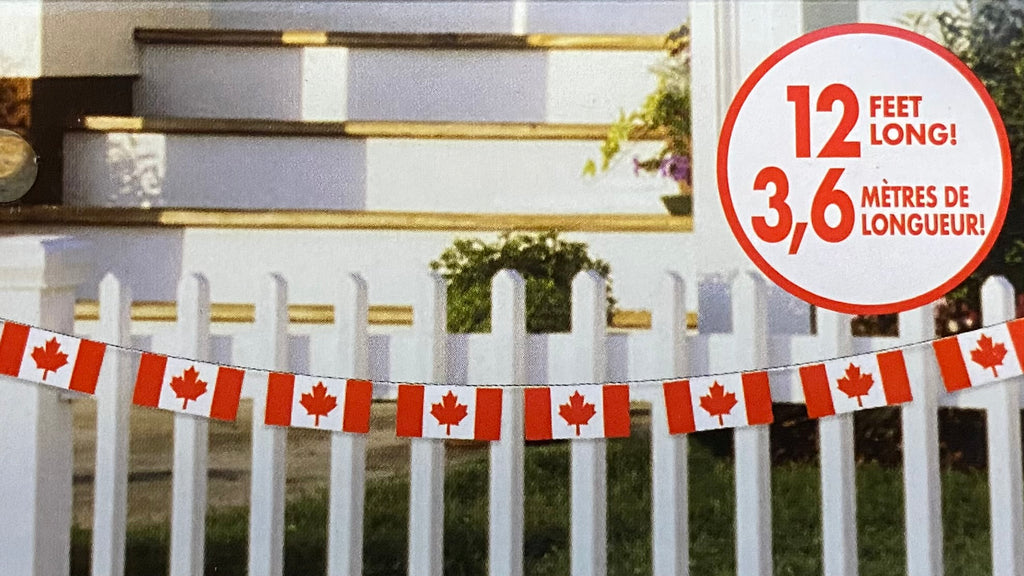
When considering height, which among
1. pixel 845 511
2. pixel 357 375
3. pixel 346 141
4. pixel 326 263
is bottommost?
pixel 845 511

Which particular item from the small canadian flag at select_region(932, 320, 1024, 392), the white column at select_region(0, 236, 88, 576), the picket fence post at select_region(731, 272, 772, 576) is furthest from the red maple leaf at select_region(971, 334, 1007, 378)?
the white column at select_region(0, 236, 88, 576)

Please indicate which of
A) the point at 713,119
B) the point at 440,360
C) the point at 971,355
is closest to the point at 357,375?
the point at 440,360

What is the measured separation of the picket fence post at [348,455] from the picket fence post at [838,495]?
21.7 inches

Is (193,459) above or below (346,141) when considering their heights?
below

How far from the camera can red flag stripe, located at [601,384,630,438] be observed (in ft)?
4.39

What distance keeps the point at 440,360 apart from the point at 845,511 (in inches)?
20.3

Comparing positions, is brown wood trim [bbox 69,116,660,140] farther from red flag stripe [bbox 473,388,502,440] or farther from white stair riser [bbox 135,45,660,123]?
red flag stripe [bbox 473,388,502,440]

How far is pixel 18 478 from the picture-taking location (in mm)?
1446

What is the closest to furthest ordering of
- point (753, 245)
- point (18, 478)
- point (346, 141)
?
point (753, 245), point (18, 478), point (346, 141)

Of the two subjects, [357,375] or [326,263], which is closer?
[357,375]

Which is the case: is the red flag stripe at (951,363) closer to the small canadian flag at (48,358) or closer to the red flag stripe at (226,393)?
the red flag stripe at (226,393)

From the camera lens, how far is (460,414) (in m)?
1.35

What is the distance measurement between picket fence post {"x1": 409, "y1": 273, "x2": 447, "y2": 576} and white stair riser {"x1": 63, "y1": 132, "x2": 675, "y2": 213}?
0.17 m

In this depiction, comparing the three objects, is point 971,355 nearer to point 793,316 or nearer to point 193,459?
point 793,316
